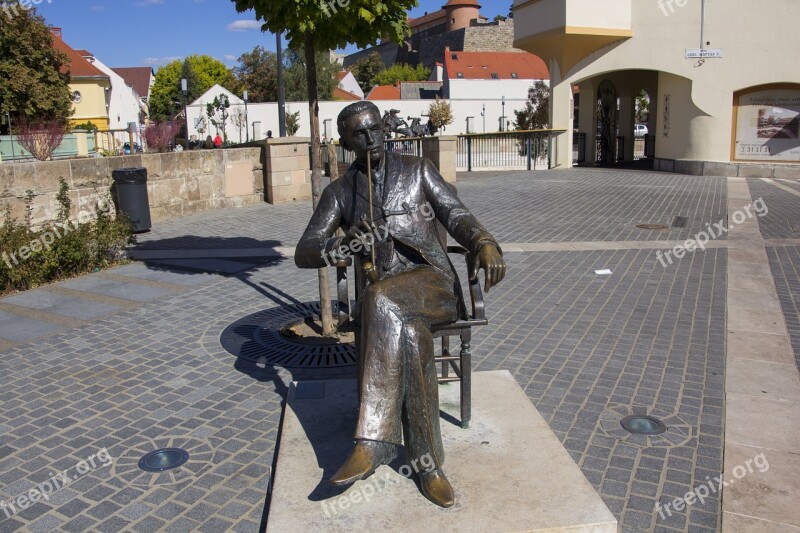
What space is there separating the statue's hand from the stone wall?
8.88 metres

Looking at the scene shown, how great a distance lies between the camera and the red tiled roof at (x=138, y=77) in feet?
269

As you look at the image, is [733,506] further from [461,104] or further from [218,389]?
[461,104]

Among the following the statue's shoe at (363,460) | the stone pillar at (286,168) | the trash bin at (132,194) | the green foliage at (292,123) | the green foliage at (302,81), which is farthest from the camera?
the green foliage at (302,81)

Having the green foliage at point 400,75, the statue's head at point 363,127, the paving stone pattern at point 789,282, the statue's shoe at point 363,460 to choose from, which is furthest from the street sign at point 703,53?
the green foliage at point 400,75

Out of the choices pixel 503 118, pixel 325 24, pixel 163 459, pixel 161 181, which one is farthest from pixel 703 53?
pixel 503 118

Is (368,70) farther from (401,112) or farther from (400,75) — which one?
(401,112)

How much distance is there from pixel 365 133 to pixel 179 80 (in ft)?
253

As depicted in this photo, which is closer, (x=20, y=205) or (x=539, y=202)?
(x=20, y=205)

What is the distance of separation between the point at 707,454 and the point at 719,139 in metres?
18.5

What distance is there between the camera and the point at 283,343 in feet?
20.4

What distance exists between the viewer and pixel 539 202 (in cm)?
1488

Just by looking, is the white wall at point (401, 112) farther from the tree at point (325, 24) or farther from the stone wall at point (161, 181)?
the tree at point (325, 24)

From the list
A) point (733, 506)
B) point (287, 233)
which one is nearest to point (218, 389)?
point (733, 506)

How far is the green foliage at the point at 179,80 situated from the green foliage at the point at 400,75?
698 inches
